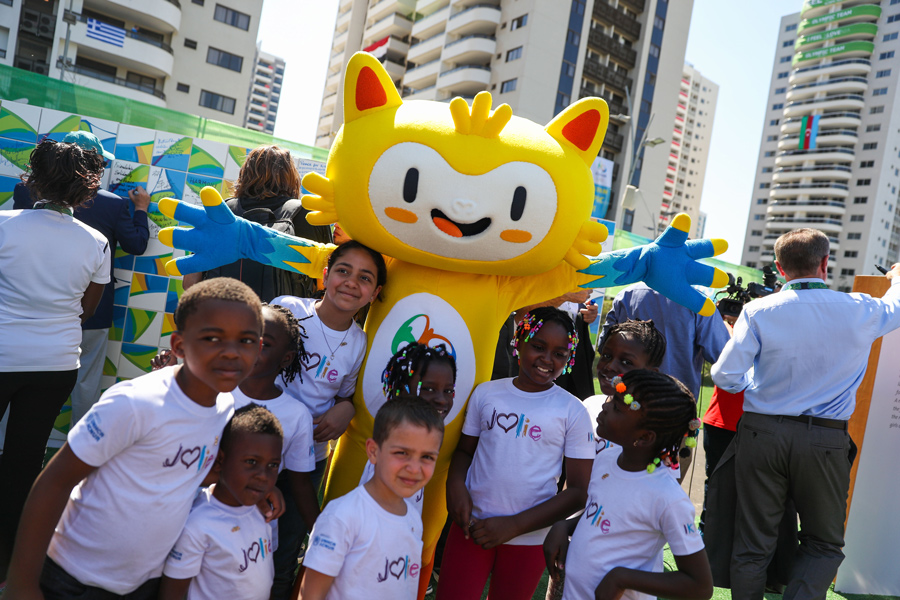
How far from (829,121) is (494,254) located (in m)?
71.9

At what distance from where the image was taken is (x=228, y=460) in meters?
1.94

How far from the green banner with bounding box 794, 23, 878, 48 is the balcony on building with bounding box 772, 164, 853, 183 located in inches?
503

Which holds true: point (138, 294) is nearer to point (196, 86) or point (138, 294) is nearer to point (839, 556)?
point (839, 556)

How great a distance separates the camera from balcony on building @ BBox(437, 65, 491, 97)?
3552 centimetres

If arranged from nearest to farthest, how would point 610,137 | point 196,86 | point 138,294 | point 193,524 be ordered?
point 193,524, point 138,294, point 196,86, point 610,137

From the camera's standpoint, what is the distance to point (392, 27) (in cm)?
4347

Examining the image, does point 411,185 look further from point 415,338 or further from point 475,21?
point 475,21

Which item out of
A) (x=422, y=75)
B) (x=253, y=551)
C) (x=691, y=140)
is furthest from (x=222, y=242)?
(x=691, y=140)

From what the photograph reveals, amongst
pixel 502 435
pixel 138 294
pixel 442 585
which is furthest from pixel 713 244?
pixel 138 294

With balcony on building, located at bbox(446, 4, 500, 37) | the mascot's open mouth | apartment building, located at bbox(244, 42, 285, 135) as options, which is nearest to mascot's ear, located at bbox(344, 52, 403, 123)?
the mascot's open mouth

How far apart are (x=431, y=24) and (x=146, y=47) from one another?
60.3ft

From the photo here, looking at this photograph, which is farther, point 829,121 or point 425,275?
point 829,121

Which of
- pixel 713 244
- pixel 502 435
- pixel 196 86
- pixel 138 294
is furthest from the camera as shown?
pixel 196 86

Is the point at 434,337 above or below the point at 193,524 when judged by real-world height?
above
